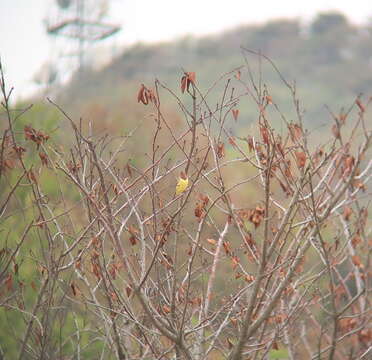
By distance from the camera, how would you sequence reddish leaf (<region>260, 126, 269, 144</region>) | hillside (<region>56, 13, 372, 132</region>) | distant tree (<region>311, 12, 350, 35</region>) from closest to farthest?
reddish leaf (<region>260, 126, 269, 144</region>)
hillside (<region>56, 13, 372, 132</region>)
distant tree (<region>311, 12, 350, 35</region>)

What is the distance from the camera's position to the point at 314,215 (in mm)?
3158

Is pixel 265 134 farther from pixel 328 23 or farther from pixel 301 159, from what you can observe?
pixel 328 23

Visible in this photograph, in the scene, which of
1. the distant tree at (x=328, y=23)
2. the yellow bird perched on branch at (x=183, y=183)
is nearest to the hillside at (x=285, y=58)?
the distant tree at (x=328, y=23)

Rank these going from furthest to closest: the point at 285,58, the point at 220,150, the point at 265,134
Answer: the point at 285,58
the point at 220,150
the point at 265,134

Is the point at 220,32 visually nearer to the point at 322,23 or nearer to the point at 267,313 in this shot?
the point at 322,23

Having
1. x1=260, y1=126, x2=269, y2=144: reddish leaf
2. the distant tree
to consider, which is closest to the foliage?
x1=260, y1=126, x2=269, y2=144: reddish leaf

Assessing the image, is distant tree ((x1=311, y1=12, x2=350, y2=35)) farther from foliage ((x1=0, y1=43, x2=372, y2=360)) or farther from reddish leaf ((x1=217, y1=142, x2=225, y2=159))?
reddish leaf ((x1=217, y1=142, x2=225, y2=159))

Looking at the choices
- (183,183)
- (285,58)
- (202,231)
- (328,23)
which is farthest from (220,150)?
(328,23)

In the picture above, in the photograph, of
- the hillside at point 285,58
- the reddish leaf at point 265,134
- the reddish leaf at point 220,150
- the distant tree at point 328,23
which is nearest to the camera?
the reddish leaf at point 265,134

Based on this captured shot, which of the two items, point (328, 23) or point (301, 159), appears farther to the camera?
point (328, 23)

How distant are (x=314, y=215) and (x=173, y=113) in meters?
18.9

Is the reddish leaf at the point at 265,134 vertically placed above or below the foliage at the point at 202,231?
above

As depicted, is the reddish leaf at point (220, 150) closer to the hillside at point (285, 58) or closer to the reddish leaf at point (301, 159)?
the reddish leaf at point (301, 159)

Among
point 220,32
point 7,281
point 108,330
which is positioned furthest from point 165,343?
point 220,32
